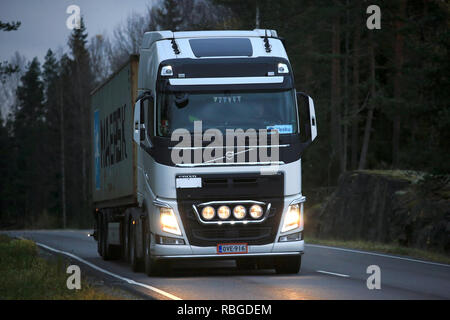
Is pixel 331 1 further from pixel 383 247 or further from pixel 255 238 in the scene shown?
pixel 255 238

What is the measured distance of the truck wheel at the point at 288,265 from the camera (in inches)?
707

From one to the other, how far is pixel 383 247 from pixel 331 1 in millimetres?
26302

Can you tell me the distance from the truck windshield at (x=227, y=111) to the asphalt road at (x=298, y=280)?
2.52 meters

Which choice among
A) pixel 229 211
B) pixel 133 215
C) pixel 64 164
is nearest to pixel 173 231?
pixel 229 211

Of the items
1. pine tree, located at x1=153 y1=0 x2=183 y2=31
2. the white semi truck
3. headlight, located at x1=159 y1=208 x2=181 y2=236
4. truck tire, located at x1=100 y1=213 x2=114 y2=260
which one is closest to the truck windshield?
the white semi truck

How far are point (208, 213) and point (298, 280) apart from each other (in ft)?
6.06

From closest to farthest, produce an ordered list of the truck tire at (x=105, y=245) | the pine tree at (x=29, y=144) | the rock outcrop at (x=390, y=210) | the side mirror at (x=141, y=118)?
the side mirror at (x=141, y=118) < the truck tire at (x=105, y=245) < the rock outcrop at (x=390, y=210) < the pine tree at (x=29, y=144)

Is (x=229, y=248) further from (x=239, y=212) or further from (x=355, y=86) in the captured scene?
(x=355, y=86)

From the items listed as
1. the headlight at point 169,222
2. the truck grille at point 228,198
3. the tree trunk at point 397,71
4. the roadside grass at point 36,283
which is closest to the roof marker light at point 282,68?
the truck grille at point 228,198

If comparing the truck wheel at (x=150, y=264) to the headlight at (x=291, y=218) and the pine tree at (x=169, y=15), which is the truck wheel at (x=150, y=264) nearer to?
the headlight at (x=291, y=218)

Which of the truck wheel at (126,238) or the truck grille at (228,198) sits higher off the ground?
the truck grille at (228,198)

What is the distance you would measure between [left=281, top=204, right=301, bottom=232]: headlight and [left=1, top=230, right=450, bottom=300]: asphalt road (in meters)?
0.85

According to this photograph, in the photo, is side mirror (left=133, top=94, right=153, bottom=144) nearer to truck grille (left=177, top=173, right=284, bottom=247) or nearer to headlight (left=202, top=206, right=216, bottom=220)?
truck grille (left=177, top=173, right=284, bottom=247)

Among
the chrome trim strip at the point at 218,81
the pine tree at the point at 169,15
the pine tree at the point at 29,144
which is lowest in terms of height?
the pine tree at the point at 29,144
